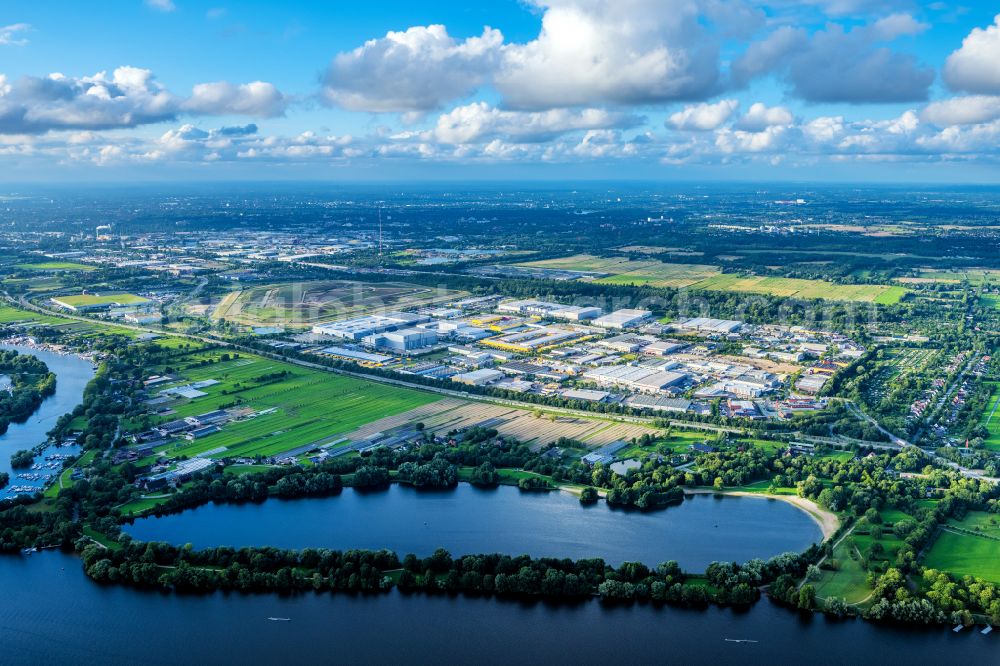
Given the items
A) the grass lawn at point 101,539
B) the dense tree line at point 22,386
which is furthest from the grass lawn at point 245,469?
the dense tree line at point 22,386

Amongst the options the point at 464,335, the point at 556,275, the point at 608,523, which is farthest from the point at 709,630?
the point at 556,275

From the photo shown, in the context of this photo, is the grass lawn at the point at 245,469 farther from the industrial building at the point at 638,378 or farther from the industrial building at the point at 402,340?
the industrial building at the point at 402,340

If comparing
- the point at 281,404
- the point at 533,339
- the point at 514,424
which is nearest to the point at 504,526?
the point at 514,424

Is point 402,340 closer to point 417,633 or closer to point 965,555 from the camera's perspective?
point 417,633

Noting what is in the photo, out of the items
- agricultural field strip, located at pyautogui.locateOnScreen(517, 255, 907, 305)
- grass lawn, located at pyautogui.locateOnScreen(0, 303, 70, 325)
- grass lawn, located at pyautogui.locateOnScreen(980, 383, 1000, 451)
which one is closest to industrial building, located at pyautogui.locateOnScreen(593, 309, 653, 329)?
Result: agricultural field strip, located at pyautogui.locateOnScreen(517, 255, 907, 305)

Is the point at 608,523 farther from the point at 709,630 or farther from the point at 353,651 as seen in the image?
the point at 353,651
